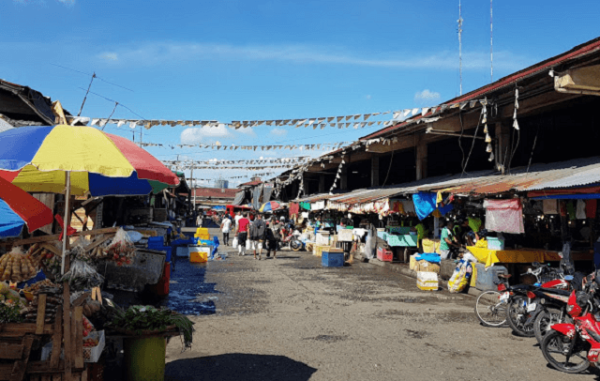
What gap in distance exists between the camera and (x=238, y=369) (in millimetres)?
6441

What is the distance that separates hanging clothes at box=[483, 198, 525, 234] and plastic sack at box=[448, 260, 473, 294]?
5.56 feet

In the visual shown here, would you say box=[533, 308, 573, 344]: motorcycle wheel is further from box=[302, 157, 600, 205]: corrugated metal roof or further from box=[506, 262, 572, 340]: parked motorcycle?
box=[302, 157, 600, 205]: corrugated metal roof

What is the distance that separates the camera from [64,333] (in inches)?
171

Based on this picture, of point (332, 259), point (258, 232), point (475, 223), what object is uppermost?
point (475, 223)

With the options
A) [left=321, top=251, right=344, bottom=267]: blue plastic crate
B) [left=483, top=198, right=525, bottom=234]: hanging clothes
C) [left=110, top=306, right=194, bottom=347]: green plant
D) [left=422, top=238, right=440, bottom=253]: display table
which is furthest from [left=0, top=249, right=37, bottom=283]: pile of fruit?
[left=321, top=251, right=344, bottom=267]: blue plastic crate

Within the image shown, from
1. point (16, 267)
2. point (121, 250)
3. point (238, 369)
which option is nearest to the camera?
point (238, 369)

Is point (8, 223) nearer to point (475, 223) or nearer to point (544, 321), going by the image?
point (544, 321)

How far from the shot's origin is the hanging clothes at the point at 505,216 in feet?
34.9

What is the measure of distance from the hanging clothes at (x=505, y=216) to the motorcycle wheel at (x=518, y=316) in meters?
2.60

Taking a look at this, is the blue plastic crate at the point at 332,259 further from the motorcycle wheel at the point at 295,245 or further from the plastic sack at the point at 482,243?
the motorcycle wheel at the point at 295,245

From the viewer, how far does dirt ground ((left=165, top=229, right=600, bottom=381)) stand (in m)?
6.36

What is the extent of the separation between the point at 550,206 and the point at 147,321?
8822mm

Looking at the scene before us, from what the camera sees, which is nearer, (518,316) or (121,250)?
(121,250)

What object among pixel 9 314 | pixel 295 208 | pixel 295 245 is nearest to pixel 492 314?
pixel 9 314
